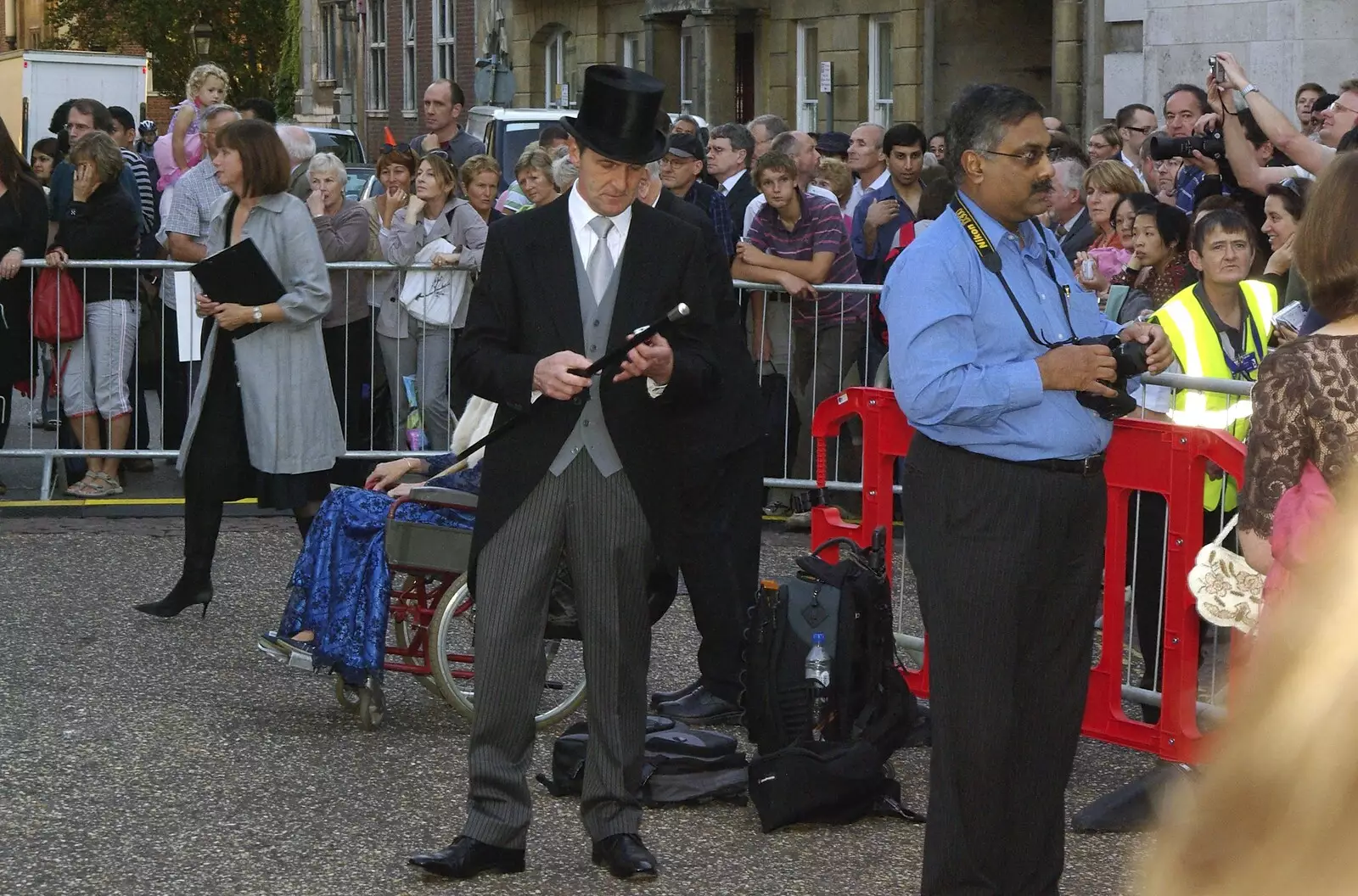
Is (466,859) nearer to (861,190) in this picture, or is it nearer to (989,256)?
(989,256)

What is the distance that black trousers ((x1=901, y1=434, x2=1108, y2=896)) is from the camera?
4.32 meters

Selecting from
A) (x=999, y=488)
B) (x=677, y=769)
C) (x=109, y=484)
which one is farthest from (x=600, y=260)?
(x=109, y=484)

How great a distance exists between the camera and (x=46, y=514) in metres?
10.3

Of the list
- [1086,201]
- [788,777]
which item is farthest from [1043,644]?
[1086,201]

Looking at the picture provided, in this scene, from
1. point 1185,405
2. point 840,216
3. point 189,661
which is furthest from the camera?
point 840,216

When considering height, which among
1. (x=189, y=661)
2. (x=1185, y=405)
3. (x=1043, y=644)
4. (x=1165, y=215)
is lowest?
(x=189, y=661)

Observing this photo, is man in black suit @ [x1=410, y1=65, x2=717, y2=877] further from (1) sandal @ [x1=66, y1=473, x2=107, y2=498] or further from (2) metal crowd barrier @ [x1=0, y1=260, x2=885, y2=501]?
(1) sandal @ [x1=66, y1=473, x2=107, y2=498]

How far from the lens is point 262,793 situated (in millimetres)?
5758

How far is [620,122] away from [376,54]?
44.0 metres

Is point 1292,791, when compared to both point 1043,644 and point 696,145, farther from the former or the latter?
point 696,145

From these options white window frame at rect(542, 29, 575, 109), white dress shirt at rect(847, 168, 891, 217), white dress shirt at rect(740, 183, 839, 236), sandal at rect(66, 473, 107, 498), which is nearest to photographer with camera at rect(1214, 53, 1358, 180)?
white dress shirt at rect(740, 183, 839, 236)

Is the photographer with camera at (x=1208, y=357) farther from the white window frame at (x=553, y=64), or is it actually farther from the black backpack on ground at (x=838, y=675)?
the white window frame at (x=553, y=64)

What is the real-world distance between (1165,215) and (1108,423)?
3310 mm

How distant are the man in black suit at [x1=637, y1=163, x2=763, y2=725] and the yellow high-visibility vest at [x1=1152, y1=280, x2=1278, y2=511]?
1.39 metres
